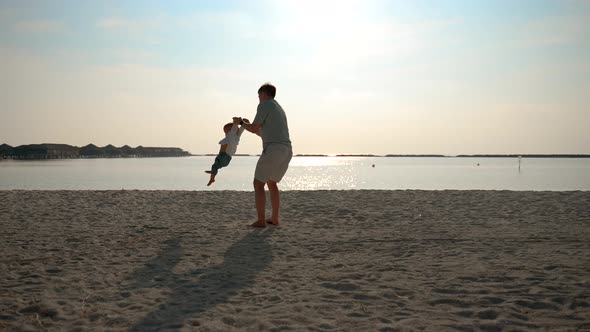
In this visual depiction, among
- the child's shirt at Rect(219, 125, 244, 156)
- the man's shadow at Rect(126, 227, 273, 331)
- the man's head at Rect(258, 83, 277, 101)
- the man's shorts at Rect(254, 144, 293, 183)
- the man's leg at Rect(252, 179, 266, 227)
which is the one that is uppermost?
the man's head at Rect(258, 83, 277, 101)

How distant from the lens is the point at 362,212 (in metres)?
8.89

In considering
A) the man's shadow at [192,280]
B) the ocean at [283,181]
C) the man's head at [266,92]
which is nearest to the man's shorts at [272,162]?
the man's head at [266,92]

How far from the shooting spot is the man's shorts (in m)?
6.72

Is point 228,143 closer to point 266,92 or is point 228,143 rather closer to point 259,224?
point 266,92

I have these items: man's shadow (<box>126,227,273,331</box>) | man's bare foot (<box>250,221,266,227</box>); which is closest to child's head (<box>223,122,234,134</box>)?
man's bare foot (<box>250,221,266,227</box>)

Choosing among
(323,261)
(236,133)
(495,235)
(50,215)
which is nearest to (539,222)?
(495,235)

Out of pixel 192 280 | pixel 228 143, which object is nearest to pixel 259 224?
pixel 228 143

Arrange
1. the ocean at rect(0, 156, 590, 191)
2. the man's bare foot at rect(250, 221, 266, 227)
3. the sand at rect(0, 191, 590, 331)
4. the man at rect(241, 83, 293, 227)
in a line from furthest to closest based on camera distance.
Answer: the ocean at rect(0, 156, 590, 191)
the man's bare foot at rect(250, 221, 266, 227)
the man at rect(241, 83, 293, 227)
the sand at rect(0, 191, 590, 331)

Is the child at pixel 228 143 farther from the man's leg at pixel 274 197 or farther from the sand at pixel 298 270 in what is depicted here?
the sand at pixel 298 270

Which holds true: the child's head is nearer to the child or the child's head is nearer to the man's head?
the child

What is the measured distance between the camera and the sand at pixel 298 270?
3104 mm

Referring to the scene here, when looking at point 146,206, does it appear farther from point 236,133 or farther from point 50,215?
point 236,133

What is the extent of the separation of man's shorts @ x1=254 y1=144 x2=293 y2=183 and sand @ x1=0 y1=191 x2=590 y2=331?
2.79 feet

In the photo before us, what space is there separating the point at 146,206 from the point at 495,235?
275 inches
